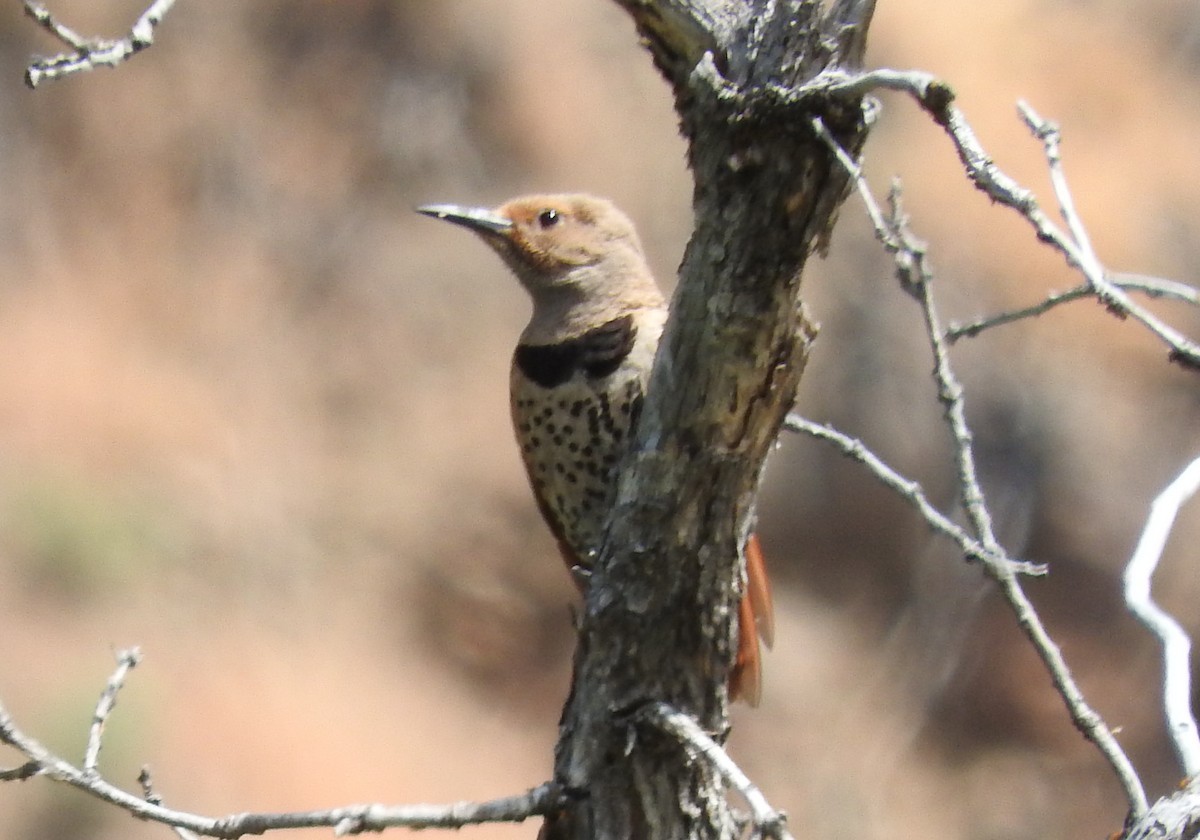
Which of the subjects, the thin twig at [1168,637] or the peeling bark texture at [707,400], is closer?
the thin twig at [1168,637]

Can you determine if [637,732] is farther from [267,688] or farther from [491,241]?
[267,688]

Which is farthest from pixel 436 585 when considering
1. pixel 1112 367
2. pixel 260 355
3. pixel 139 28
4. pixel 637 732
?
pixel 139 28

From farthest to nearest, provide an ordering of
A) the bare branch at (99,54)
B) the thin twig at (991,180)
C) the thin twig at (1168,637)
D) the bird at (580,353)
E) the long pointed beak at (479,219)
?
the long pointed beak at (479,219)
the bird at (580,353)
the bare branch at (99,54)
the thin twig at (1168,637)
the thin twig at (991,180)

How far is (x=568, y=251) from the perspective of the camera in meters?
2.44

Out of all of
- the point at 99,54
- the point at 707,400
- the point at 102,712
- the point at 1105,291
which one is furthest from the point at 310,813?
the point at 1105,291

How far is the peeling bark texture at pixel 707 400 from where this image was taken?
→ 1.39m

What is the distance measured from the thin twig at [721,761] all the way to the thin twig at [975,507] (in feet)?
1.18

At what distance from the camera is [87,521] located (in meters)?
4.63

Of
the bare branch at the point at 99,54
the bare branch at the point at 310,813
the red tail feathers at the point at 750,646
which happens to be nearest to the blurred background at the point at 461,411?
the red tail feathers at the point at 750,646

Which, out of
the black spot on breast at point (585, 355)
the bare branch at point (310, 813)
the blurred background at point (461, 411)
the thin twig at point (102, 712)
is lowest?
the bare branch at point (310, 813)

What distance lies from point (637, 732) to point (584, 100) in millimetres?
3775

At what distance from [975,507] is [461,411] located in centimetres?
335

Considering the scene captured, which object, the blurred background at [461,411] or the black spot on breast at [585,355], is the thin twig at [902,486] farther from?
the blurred background at [461,411]

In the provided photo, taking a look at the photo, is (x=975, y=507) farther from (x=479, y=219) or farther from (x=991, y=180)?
(x=479, y=219)
